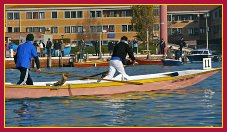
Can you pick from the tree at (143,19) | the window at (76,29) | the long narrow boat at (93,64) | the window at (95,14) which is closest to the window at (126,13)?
the window at (95,14)

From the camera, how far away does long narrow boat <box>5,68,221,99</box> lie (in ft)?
60.2

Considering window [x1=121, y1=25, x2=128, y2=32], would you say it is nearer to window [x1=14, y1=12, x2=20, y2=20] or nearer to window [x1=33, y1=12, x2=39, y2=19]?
window [x1=33, y1=12, x2=39, y2=19]

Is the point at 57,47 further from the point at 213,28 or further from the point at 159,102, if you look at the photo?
the point at 213,28

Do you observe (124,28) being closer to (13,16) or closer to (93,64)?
(13,16)

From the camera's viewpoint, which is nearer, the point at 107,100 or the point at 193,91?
the point at 107,100

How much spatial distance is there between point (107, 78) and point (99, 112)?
4396 millimetres

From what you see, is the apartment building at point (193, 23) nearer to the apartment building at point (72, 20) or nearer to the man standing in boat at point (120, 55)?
the apartment building at point (72, 20)

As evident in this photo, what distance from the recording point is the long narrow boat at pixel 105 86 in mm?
18344

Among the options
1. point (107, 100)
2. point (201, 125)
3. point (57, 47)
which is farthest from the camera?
point (57, 47)

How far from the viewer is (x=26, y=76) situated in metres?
18.8

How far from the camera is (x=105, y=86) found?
1959 centimetres

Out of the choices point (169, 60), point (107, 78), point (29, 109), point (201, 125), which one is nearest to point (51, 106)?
point (29, 109)

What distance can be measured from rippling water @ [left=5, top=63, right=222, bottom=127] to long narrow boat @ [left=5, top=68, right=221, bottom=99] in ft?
0.82

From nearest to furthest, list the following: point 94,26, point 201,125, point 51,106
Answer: point 201,125 → point 51,106 → point 94,26
